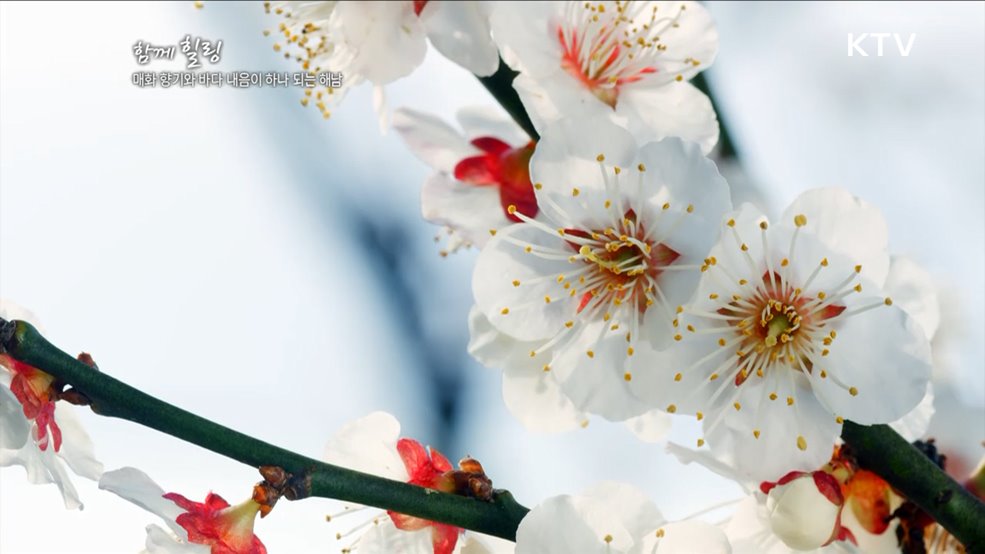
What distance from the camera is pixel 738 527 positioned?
108 centimetres

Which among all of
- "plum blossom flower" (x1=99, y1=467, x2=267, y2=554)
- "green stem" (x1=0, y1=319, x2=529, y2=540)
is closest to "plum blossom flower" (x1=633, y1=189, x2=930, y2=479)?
"green stem" (x1=0, y1=319, x2=529, y2=540)

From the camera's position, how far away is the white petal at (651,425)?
1.18m

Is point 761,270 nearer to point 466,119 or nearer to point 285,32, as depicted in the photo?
point 466,119

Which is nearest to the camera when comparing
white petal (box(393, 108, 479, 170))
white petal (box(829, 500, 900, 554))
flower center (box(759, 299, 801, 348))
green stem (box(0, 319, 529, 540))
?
green stem (box(0, 319, 529, 540))

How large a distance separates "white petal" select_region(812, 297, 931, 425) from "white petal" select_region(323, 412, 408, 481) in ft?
1.31

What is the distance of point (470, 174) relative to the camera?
4.06 feet

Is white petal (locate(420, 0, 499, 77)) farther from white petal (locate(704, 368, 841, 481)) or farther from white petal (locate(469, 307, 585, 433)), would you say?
white petal (locate(704, 368, 841, 481))

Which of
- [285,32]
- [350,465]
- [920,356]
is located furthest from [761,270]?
[285,32]

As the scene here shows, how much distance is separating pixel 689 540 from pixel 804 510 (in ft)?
0.33

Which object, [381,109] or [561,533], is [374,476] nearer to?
[561,533]

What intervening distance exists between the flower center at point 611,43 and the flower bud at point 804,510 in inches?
16.4

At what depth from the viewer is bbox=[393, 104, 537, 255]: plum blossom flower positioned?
120cm

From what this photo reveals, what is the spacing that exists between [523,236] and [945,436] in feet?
2.67

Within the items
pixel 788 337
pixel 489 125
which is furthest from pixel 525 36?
pixel 788 337
